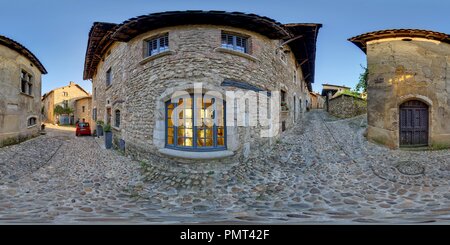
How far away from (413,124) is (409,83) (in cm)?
145

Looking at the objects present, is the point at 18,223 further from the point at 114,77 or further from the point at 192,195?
the point at 114,77

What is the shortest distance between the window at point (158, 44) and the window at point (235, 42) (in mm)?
1707

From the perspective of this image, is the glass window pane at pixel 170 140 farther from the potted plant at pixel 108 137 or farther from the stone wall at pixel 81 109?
the stone wall at pixel 81 109

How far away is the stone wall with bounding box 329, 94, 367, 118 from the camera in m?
11.1

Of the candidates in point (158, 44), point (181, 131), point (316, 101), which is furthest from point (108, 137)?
point (316, 101)

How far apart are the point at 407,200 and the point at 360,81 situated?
584 centimetres

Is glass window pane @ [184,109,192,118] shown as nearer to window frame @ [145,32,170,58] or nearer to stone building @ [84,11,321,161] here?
stone building @ [84,11,321,161]

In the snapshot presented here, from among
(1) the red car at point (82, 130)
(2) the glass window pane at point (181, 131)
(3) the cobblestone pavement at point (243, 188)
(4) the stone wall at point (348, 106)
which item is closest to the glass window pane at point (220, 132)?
(3) the cobblestone pavement at point (243, 188)

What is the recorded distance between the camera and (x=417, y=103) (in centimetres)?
733

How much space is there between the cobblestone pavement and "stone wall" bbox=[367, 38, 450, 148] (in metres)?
0.86

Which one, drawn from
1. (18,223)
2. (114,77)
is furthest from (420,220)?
(114,77)

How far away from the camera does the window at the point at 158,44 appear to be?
6.30 meters

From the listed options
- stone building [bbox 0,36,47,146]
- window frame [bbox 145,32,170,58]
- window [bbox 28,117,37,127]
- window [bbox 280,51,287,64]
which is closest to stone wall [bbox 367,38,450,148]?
window [bbox 280,51,287,64]

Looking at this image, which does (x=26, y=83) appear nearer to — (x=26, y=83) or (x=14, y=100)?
(x=26, y=83)
